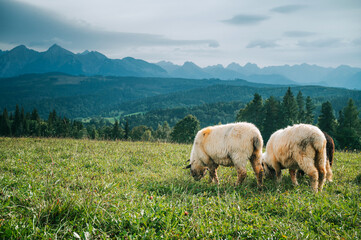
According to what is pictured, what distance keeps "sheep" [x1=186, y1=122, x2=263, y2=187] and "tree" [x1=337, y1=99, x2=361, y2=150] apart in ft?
162

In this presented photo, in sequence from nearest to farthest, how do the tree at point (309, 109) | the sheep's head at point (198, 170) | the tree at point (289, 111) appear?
the sheep's head at point (198, 170) < the tree at point (289, 111) < the tree at point (309, 109)

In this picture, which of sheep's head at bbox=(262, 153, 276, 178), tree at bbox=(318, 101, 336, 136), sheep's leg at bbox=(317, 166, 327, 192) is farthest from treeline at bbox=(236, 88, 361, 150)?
sheep's leg at bbox=(317, 166, 327, 192)

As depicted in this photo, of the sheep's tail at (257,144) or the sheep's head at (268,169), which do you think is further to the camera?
the sheep's head at (268,169)

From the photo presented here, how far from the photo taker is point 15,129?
71875 millimetres

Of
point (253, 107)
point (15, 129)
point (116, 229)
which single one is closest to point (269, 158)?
point (116, 229)

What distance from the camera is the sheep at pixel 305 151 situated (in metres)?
6.79

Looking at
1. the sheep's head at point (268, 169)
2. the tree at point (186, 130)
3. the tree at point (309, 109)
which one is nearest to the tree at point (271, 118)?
the tree at point (309, 109)

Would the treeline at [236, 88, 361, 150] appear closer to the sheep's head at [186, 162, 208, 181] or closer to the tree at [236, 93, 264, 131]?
the tree at [236, 93, 264, 131]

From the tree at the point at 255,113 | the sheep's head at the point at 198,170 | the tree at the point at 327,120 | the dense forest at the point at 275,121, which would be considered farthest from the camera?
→ the tree at the point at 255,113

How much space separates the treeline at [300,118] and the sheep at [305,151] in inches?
1815

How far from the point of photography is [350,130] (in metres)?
45.9

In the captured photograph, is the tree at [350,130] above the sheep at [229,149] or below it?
below

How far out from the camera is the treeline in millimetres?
46219

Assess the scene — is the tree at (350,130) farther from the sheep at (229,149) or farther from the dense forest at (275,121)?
the sheep at (229,149)
